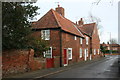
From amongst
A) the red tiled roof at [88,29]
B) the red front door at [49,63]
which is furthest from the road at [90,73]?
the red tiled roof at [88,29]

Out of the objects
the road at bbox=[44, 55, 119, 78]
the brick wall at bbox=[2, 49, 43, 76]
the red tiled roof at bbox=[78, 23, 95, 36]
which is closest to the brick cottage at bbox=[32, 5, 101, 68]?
the road at bbox=[44, 55, 119, 78]

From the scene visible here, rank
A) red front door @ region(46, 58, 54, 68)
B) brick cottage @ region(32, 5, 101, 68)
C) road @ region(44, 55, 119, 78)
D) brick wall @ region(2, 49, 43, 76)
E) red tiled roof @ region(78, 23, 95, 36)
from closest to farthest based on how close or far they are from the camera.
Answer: brick wall @ region(2, 49, 43, 76) < road @ region(44, 55, 119, 78) < red front door @ region(46, 58, 54, 68) < brick cottage @ region(32, 5, 101, 68) < red tiled roof @ region(78, 23, 95, 36)

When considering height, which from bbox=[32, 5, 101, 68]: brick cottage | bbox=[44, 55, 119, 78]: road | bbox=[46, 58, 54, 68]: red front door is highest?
bbox=[32, 5, 101, 68]: brick cottage

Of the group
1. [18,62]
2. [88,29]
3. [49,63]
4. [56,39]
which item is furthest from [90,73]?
[88,29]

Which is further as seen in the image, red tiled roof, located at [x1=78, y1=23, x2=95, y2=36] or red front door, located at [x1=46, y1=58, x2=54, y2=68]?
red tiled roof, located at [x1=78, y1=23, x2=95, y2=36]

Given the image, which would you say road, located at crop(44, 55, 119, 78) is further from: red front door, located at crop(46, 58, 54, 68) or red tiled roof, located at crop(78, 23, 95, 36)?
red tiled roof, located at crop(78, 23, 95, 36)

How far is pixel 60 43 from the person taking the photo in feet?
63.1

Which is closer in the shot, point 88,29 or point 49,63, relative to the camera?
point 49,63

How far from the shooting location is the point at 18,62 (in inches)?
488

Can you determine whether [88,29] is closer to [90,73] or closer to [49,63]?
[49,63]

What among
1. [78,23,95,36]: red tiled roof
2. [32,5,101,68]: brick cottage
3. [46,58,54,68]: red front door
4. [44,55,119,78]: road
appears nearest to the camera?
[44,55,119,78]: road

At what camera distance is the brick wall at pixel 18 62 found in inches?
442

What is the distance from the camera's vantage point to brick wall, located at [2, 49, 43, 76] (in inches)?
442

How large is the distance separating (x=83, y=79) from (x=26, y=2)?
21.8ft
